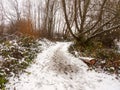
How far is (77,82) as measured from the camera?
8.23 m

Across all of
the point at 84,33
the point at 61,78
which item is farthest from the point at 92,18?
the point at 61,78

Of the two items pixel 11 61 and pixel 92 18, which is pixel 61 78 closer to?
pixel 11 61

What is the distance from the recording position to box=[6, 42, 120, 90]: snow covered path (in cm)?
756

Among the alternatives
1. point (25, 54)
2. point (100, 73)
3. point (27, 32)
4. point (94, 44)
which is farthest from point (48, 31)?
point (100, 73)

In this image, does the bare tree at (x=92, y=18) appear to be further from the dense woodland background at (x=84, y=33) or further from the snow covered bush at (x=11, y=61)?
the snow covered bush at (x=11, y=61)

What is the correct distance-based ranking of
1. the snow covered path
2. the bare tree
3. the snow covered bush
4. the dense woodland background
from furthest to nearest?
the bare tree, the dense woodland background, the snow covered bush, the snow covered path

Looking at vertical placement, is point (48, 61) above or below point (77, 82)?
above

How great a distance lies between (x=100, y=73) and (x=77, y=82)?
1926mm

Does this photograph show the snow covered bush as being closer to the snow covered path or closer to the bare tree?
the snow covered path

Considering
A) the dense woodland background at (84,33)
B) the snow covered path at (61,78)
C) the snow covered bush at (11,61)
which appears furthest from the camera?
the dense woodland background at (84,33)

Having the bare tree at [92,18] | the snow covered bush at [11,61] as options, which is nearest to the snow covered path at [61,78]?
the snow covered bush at [11,61]

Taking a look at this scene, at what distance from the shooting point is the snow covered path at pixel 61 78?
24.8 feet

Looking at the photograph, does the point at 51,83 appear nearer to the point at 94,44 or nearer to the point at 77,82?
the point at 77,82

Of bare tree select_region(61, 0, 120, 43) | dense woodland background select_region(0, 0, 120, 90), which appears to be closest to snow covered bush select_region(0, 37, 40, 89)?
dense woodland background select_region(0, 0, 120, 90)
